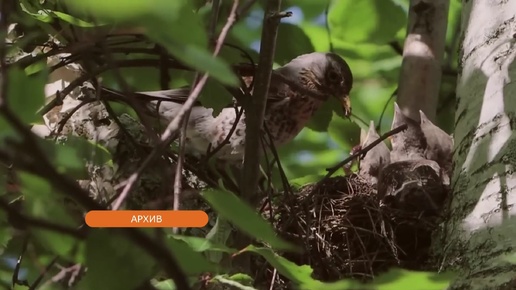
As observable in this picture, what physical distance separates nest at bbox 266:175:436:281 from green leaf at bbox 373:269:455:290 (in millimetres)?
955

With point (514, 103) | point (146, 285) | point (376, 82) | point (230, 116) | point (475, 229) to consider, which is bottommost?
point (146, 285)

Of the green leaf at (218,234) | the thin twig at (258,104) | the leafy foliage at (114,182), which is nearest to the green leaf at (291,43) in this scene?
the leafy foliage at (114,182)

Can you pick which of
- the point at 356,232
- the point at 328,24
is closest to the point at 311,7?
the point at 328,24

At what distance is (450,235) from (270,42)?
1.32ft

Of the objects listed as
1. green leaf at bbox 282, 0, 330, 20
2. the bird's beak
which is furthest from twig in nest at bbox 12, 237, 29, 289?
green leaf at bbox 282, 0, 330, 20

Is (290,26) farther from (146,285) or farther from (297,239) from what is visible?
(146,285)

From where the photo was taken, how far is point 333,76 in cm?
200

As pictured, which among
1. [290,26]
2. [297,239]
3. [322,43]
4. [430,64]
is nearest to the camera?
[297,239]

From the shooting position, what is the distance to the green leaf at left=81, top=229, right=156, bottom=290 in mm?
449

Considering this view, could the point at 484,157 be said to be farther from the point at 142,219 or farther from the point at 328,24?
the point at 328,24

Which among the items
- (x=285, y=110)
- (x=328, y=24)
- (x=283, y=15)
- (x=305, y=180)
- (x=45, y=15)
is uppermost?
(x=328, y=24)

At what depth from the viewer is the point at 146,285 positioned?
477 mm

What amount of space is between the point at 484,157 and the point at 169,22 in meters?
0.89

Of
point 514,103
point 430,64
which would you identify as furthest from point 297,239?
point 430,64
